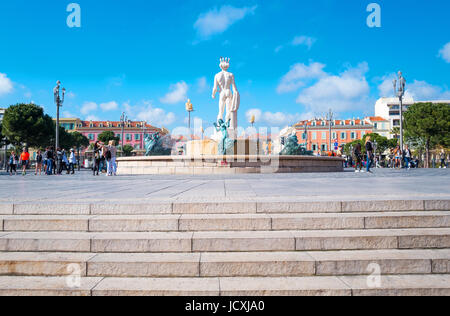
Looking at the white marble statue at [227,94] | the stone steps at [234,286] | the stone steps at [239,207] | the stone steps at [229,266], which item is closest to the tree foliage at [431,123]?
the white marble statue at [227,94]

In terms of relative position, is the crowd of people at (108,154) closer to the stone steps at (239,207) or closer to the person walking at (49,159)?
the person walking at (49,159)

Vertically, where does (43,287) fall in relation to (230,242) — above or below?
below

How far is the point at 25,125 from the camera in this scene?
44469 mm

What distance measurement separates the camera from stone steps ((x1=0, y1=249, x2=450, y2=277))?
9.89ft

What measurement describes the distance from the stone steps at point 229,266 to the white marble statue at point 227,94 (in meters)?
17.8

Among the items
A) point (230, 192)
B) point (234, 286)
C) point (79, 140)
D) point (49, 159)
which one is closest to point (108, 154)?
point (49, 159)

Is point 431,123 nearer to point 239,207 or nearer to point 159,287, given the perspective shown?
point 239,207

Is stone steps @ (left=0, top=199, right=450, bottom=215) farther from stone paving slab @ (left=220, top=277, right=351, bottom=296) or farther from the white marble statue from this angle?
the white marble statue

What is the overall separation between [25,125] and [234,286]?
50305mm

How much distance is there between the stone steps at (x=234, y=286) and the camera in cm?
273

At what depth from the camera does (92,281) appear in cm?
292

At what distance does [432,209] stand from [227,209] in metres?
2.58
